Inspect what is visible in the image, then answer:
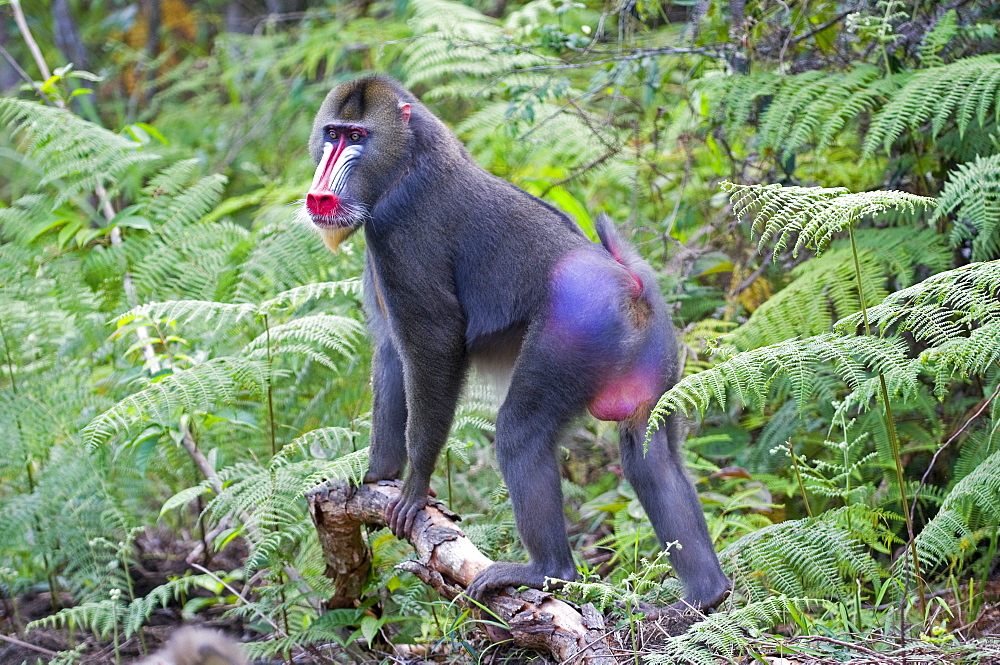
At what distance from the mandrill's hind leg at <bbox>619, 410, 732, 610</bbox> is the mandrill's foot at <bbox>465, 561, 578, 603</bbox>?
0.46 meters

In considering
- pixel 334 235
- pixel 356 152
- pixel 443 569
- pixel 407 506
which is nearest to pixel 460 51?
pixel 356 152

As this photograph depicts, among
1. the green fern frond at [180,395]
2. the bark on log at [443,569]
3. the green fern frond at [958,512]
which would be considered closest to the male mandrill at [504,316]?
the bark on log at [443,569]

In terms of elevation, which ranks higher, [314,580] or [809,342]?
[809,342]

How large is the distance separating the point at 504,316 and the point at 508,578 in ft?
3.81

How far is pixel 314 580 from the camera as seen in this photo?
4.50m

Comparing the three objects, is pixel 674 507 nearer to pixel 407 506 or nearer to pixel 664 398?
pixel 664 398

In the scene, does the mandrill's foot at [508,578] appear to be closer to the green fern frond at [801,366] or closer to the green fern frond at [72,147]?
the green fern frond at [801,366]

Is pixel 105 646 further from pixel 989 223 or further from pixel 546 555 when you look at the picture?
pixel 989 223

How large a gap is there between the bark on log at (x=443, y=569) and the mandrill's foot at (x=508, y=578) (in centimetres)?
4

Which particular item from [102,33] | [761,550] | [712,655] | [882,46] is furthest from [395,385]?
[102,33]

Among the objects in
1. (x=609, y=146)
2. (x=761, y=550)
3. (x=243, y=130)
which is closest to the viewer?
(x=761, y=550)

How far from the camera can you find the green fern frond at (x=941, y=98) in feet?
15.2

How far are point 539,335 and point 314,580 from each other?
1.76 metres

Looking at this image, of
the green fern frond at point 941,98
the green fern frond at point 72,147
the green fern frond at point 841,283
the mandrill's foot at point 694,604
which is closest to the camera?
the mandrill's foot at point 694,604
